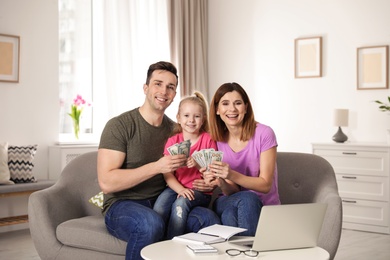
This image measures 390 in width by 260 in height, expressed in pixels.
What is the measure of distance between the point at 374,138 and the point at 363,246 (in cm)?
150

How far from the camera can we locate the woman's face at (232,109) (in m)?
3.38

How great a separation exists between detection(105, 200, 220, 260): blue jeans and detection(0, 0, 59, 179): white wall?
9.58 feet

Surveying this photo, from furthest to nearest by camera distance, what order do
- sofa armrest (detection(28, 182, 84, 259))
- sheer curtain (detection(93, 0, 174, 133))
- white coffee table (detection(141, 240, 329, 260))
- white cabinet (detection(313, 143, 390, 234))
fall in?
sheer curtain (detection(93, 0, 174, 133)), white cabinet (detection(313, 143, 390, 234)), sofa armrest (detection(28, 182, 84, 259)), white coffee table (detection(141, 240, 329, 260))

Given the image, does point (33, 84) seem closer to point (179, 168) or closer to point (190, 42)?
point (190, 42)

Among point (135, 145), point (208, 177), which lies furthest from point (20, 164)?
point (208, 177)

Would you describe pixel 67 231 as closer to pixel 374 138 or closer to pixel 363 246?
→ pixel 363 246

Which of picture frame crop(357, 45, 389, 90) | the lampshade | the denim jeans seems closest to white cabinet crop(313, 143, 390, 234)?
the lampshade

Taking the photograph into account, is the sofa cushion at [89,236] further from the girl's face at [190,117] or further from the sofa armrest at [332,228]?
the sofa armrest at [332,228]

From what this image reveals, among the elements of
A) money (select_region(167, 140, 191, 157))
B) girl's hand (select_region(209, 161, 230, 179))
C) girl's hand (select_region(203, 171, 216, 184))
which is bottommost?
girl's hand (select_region(203, 171, 216, 184))

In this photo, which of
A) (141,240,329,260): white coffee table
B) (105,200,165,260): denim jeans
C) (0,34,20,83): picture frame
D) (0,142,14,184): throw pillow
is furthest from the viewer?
(0,34,20,83): picture frame

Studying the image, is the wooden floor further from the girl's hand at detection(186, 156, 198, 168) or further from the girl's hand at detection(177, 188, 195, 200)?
the girl's hand at detection(186, 156, 198, 168)

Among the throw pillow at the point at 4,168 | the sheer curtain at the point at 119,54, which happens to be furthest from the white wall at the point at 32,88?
the sheer curtain at the point at 119,54

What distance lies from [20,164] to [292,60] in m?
3.36

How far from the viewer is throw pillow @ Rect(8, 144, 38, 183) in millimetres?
5547
